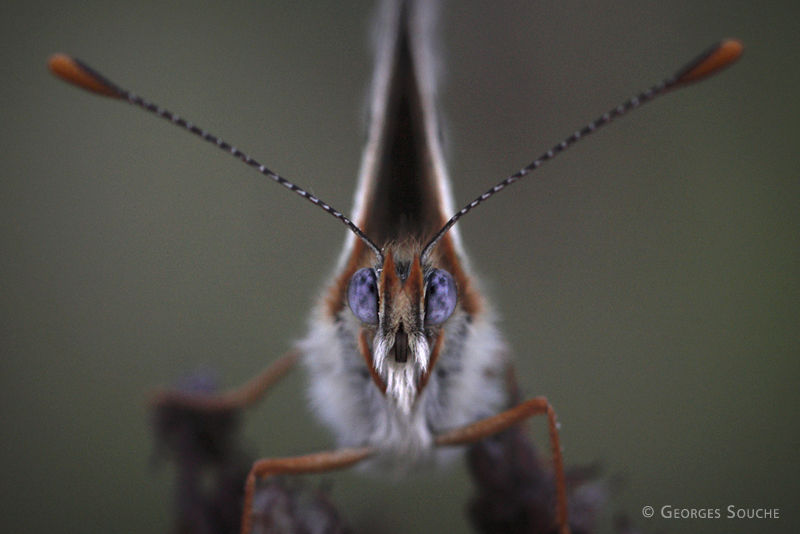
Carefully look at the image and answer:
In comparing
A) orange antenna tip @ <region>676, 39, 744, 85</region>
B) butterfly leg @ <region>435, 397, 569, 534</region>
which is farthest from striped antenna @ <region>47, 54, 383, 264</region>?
orange antenna tip @ <region>676, 39, 744, 85</region>

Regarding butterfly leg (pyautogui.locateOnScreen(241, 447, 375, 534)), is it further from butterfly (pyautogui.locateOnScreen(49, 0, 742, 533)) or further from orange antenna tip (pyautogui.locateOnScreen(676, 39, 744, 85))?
orange antenna tip (pyautogui.locateOnScreen(676, 39, 744, 85))

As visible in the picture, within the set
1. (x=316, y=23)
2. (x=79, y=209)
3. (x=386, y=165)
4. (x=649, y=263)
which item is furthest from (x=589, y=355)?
(x=79, y=209)

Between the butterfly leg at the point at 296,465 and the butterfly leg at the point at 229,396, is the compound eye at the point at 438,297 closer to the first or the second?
the butterfly leg at the point at 296,465

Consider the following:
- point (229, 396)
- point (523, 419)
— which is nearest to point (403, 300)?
point (523, 419)

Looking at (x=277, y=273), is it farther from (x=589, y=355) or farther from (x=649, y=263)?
(x=649, y=263)

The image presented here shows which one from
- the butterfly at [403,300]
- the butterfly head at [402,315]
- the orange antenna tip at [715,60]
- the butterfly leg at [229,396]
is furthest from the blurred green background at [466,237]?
the orange antenna tip at [715,60]

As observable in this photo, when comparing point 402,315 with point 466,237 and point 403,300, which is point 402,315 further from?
point 466,237

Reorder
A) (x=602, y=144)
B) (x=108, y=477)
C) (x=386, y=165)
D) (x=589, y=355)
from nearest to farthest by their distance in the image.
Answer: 1. (x=386, y=165)
2. (x=108, y=477)
3. (x=589, y=355)
4. (x=602, y=144)
